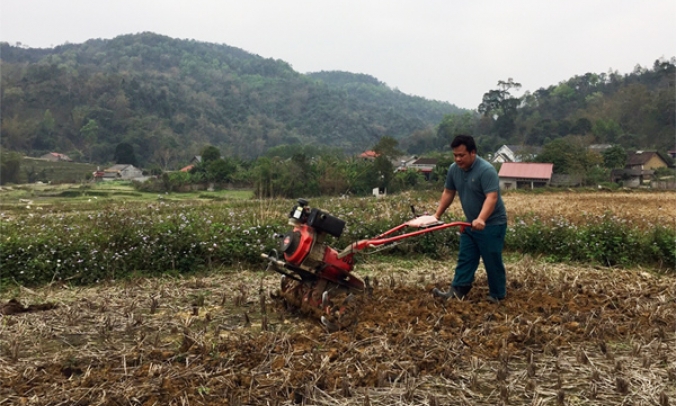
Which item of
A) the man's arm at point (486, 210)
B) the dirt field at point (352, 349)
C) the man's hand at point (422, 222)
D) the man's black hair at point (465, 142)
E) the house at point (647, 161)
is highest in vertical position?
the house at point (647, 161)

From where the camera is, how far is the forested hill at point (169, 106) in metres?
75.7

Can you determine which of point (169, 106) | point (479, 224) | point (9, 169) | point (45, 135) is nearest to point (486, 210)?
point (479, 224)

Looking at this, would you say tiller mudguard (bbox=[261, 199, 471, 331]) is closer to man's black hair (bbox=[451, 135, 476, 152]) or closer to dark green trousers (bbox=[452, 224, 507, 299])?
dark green trousers (bbox=[452, 224, 507, 299])

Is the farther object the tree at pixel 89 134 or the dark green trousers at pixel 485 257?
the tree at pixel 89 134

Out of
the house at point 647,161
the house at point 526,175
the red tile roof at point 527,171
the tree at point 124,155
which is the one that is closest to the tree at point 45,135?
the tree at point 124,155

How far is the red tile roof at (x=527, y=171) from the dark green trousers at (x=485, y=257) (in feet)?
107

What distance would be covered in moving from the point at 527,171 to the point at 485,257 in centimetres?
3405

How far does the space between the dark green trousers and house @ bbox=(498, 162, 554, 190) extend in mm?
31928

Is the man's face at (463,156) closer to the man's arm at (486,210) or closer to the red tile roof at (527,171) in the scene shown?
the man's arm at (486,210)

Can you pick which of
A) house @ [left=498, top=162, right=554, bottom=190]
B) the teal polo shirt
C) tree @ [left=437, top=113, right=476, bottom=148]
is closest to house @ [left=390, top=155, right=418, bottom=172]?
house @ [left=498, top=162, right=554, bottom=190]

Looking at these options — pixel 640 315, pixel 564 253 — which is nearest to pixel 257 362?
pixel 640 315

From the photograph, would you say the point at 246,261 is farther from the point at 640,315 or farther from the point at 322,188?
the point at 322,188

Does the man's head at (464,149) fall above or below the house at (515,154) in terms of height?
below

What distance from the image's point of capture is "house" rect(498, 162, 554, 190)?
36.4 meters
